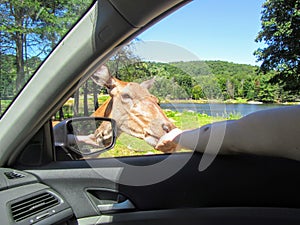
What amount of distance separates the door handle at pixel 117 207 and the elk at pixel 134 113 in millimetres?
452

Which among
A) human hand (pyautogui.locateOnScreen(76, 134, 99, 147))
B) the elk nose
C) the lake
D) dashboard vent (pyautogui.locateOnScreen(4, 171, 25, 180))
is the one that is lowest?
dashboard vent (pyautogui.locateOnScreen(4, 171, 25, 180))

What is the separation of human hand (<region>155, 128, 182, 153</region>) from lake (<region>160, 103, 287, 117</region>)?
0.84 ft

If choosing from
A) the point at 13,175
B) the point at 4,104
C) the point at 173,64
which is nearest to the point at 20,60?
the point at 4,104

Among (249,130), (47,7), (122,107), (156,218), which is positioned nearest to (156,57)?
(122,107)

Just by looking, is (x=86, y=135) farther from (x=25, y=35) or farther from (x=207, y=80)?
(x=207, y=80)

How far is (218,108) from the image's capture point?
2066mm

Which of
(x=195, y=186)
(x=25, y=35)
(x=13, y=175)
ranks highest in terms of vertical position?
(x=25, y=35)

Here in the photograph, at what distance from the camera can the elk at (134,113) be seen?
212cm

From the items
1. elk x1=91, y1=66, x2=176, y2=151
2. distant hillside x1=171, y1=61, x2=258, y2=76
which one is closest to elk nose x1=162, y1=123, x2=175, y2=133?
elk x1=91, y1=66, x2=176, y2=151

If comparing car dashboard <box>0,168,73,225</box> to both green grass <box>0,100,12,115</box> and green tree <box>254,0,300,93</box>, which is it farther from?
green tree <box>254,0,300,93</box>

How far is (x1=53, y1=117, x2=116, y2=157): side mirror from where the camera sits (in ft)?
7.27

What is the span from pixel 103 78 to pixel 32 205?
0.89m

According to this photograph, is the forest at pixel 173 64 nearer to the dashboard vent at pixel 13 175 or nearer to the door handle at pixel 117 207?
the dashboard vent at pixel 13 175

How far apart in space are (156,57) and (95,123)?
0.71 m
